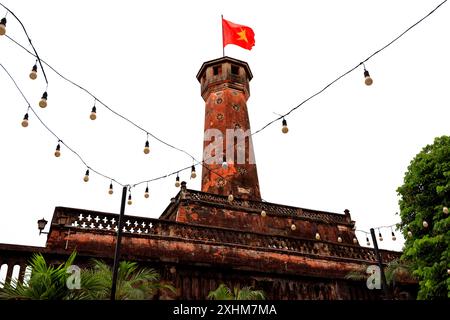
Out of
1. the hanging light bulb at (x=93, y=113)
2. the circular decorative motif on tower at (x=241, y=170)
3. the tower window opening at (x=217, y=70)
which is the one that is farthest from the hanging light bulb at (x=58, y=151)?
the tower window opening at (x=217, y=70)

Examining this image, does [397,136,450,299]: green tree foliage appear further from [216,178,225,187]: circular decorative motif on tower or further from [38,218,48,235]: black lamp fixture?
[38,218,48,235]: black lamp fixture

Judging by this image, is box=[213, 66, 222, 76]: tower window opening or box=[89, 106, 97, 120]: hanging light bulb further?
box=[213, 66, 222, 76]: tower window opening

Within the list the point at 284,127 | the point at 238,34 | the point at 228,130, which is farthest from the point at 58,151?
the point at 238,34

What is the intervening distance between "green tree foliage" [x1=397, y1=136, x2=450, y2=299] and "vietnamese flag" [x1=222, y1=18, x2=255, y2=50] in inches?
525

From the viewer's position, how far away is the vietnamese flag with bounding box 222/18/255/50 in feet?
78.5

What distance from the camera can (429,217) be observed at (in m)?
13.1

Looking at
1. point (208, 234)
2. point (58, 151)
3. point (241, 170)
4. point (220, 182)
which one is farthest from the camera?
point (241, 170)

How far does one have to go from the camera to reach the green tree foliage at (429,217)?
459 inches

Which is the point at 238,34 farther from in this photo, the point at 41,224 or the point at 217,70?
the point at 41,224

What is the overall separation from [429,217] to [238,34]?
15.9 meters

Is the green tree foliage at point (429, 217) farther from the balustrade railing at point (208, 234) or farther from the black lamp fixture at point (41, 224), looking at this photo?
the black lamp fixture at point (41, 224)

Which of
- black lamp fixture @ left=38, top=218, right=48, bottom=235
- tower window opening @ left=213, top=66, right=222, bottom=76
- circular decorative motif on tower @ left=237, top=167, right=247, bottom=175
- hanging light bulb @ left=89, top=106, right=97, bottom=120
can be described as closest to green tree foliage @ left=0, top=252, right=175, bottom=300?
hanging light bulb @ left=89, top=106, right=97, bottom=120
